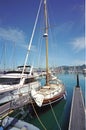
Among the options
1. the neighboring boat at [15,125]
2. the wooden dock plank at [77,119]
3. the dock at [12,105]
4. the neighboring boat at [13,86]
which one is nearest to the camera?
the neighboring boat at [15,125]

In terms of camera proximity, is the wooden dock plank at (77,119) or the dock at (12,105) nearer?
the wooden dock plank at (77,119)

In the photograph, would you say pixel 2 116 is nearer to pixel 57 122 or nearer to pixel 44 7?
pixel 57 122

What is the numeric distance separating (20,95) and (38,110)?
2.73 meters

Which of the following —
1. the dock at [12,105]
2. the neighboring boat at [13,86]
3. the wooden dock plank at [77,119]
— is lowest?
the wooden dock plank at [77,119]

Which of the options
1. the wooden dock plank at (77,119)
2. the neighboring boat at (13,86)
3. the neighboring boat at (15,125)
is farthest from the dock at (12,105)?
the wooden dock plank at (77,119)

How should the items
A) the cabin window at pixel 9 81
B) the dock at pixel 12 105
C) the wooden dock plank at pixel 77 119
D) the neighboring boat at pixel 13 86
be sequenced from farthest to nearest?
the cabin window at pixel 9 81
the neighboring boat at pixel 13 86
the dock at pixel 12 105
the wooden dock plank at pixel 77 119

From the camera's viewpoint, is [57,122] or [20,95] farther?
[20,95]

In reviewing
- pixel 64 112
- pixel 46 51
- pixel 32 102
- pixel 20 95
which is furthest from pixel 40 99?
pixel 46 51

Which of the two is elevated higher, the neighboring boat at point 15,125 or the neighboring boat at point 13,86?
the neighboring boat at point 13,86

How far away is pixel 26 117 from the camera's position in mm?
16938

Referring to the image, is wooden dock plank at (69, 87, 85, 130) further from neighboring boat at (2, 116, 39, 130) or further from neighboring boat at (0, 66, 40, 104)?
neighboring boat at (0, 66, 40, 104)

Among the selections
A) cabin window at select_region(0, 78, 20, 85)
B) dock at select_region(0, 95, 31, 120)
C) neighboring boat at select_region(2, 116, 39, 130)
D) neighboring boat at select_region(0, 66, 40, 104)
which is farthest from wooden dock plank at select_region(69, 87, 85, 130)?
cabin window at select_region(0, 78, 20, 85)

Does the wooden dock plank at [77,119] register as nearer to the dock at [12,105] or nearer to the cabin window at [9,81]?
the dock at [12,105]

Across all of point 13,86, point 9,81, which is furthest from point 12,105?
point 9,81
